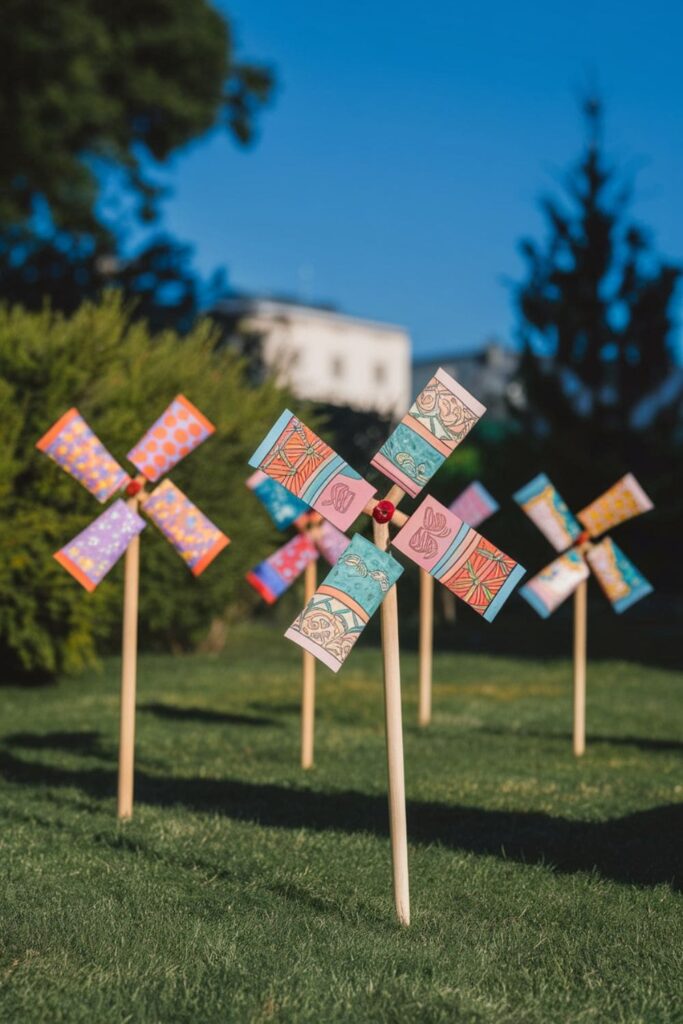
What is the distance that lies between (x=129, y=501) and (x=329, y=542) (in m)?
2.30

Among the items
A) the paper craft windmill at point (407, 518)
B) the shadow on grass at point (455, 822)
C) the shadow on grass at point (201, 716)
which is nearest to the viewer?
the paper craft windmill at point (407, 518)

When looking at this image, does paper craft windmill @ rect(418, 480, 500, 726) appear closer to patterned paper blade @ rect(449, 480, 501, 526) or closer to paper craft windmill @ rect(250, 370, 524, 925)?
patterned paper blade @ rect(449, 480, 501, 526)

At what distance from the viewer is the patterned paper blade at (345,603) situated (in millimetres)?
4750

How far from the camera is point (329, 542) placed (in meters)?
9.20

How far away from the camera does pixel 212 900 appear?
530 centimetres

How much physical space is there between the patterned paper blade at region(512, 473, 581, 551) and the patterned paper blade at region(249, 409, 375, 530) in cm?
425

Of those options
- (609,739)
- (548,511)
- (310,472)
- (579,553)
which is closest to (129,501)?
(310,472)

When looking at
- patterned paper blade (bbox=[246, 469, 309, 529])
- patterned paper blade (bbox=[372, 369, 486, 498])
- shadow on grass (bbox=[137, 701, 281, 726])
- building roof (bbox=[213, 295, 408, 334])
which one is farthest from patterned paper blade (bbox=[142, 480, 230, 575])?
building roof (bbox=[213, 295, 408, 334])

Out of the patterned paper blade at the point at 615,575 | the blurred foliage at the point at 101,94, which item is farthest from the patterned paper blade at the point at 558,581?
the blurred foliage at the point at 101,94

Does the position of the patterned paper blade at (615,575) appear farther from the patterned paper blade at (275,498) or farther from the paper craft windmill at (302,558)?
the patterned paper blade at (275,498)

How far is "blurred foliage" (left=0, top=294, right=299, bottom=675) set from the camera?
467 inches

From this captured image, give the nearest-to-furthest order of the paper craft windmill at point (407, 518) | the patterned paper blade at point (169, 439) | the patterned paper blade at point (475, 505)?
the paper craft windmill at point (407, 518) → the patterned paper blade at point (169, 439) → the patterned paper blade at point (475, 505)

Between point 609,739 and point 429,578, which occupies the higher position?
point 429,578

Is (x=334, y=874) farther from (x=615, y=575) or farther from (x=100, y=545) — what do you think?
(x=615, y=575)
